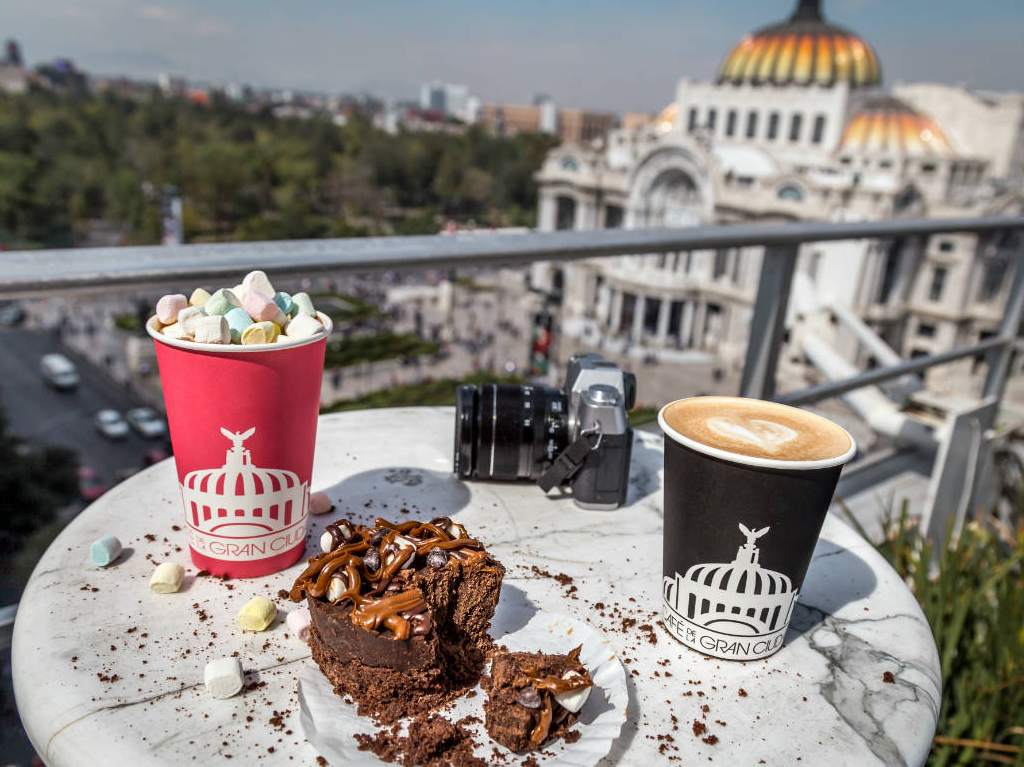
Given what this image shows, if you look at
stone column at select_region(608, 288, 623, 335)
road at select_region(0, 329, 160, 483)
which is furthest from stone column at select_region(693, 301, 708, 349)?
road at select_region(0, 329, 160, 483)

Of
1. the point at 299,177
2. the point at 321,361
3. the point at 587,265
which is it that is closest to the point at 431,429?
the point at 321,361

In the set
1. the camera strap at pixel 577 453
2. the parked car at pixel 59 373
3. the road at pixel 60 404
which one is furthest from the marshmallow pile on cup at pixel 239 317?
the parked car at pixel 59 373

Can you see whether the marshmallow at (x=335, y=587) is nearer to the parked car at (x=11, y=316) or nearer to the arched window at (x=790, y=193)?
the arched window at (x=790, y=193)

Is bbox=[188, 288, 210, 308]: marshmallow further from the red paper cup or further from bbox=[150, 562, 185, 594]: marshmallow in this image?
bbox=[150, 562, 185, 594]: marshmallow

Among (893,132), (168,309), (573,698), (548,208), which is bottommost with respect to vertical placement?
(548,208)

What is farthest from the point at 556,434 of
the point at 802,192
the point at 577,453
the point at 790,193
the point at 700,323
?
the point at 700,323

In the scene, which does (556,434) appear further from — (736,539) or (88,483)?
(88,483)
